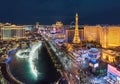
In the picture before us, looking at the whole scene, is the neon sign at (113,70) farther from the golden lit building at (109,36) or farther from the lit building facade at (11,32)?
the lit building facade at (11,32)

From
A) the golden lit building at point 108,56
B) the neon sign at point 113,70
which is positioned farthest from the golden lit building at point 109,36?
the neon sign at point 113,70

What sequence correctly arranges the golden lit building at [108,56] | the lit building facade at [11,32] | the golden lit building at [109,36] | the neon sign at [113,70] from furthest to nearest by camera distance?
the lit building facade at [11,32]
the golden lit building at [109,36]
the golden lit building at [108,56]
the neon sign at [113,70]

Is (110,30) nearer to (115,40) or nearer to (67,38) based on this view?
(115,40)

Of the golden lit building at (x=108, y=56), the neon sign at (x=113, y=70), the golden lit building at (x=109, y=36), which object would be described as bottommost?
the neon sign at (x=113, y=70)

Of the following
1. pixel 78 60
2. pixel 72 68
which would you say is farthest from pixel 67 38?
pixel 72 68

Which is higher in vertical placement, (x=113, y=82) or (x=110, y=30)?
(x=110, y=30)

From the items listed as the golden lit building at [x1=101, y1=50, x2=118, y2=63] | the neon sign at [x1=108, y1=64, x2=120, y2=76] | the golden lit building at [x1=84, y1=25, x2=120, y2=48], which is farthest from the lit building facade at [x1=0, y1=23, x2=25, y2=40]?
the neon sign at [x1=108, y1=64, x2=120, y2=76]

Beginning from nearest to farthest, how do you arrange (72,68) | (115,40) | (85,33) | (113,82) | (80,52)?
(113,82)
(72,68)
(80,52)
(115,40)
(85,33)

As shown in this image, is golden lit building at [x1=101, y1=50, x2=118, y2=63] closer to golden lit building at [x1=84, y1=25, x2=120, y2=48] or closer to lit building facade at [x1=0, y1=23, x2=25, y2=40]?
golden lit building at [x1=84, y1=25, x2=120, y2=48]

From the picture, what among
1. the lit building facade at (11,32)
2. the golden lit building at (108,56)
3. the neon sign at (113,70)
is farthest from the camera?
the lit building facade at (11,32)
